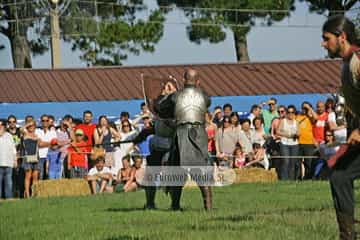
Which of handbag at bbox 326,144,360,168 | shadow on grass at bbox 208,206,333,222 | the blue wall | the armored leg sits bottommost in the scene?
shadow on grass at bbox 208,206,333,222

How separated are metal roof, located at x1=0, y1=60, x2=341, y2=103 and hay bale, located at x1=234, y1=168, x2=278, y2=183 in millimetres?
8608

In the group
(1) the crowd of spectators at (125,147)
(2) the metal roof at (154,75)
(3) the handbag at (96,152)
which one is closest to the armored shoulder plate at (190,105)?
(1) the crowd of spectators at (125,147)

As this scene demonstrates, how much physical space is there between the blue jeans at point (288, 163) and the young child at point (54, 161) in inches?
186

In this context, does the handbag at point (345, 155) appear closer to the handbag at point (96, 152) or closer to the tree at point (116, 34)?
→ the handbag at point (96, 152)

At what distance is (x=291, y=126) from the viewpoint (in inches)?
890

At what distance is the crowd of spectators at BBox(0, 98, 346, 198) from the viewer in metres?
21.9

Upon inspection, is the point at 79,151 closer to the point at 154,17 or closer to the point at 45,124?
the point at 45,124

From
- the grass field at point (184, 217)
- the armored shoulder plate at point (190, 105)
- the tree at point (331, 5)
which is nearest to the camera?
the grass field at point (184, 217)

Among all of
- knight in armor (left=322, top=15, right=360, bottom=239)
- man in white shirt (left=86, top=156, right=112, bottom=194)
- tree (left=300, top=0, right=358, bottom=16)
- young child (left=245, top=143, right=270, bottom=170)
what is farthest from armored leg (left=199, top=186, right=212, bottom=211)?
tree (left=300, top=0, right=358, bottom=16)

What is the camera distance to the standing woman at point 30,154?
22.1m

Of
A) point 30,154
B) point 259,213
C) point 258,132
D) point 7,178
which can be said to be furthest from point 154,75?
point 259,213

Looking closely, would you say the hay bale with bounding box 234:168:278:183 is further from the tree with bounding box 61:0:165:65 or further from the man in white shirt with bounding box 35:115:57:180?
the tree with bounding box 61:0:165:65

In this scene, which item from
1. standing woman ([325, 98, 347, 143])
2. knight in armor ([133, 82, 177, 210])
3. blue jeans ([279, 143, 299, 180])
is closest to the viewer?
knight in armor ([133, 82, 177, 210])

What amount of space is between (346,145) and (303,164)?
1459cm
